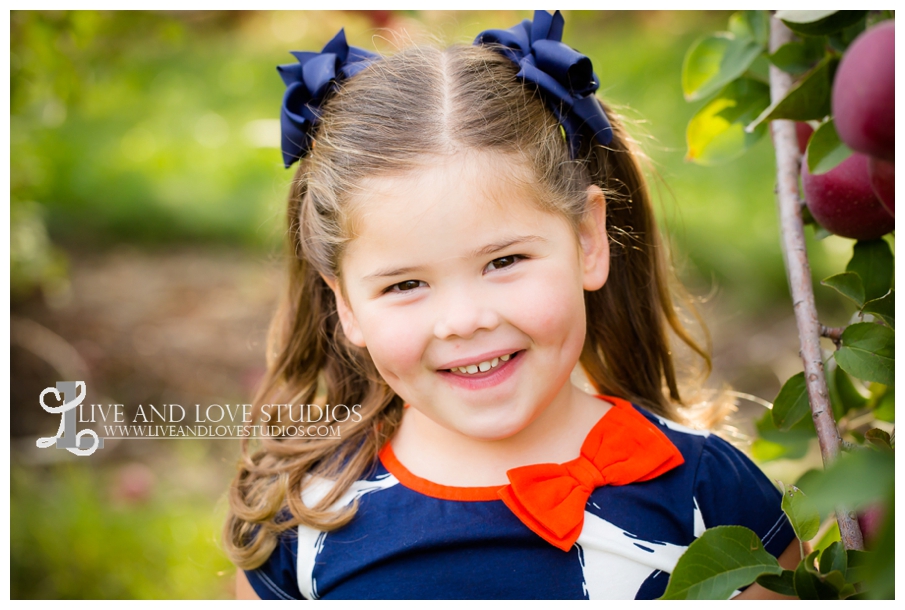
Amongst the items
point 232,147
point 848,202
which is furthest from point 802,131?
point 232,147

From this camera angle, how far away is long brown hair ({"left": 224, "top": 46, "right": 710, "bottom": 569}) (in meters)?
0.98

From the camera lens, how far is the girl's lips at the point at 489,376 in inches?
36.7

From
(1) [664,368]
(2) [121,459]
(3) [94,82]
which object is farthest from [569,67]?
(2) [121,459]

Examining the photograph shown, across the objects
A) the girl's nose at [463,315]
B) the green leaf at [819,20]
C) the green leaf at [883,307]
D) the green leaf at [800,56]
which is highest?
the green leaf at [819,20]

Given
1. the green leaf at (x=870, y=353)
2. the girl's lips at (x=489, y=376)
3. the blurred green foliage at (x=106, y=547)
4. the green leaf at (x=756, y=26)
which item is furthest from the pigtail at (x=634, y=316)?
the blurred green foliage at (x=106, y=547)

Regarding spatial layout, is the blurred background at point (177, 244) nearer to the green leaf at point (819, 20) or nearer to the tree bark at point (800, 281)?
the tree bark at point (800, 281)

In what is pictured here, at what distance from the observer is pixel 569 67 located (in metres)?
0.99

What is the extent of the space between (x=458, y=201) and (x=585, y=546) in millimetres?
445

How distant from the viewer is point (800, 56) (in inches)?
37.9

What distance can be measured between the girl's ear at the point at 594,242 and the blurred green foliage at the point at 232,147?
4.22 ft

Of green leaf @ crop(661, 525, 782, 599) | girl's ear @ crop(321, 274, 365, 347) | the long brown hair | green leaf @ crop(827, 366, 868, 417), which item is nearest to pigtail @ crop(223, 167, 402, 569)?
the long brown hair

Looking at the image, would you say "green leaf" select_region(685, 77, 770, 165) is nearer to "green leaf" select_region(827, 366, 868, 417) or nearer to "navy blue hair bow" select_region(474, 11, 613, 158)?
"navy blue hair bow" select_region(474, 11, 613, 158)

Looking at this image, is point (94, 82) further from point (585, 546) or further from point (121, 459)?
point (585, 546)

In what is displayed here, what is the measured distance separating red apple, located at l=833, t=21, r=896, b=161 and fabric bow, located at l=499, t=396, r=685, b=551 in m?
0.62
